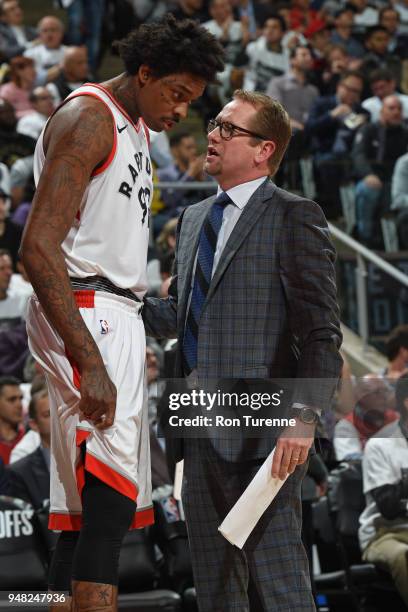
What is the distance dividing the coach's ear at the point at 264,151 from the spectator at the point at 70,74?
7.85 meters

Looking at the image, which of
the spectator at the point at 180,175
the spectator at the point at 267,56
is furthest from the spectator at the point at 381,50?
the spectator at the point at 180,175

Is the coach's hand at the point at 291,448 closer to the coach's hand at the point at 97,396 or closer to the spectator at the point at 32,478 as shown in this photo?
the coach's hand at the point at 97,396

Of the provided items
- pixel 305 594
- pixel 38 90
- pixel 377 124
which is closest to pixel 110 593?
pixel 305 594

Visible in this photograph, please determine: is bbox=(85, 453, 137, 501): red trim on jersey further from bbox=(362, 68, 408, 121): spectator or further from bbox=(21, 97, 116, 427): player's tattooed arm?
bbox=(362, 68, 408, 121): spectator

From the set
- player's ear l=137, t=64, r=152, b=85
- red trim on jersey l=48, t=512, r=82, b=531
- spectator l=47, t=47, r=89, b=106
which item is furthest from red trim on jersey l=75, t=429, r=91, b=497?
spectator l=47, t=47, r=89, b=106

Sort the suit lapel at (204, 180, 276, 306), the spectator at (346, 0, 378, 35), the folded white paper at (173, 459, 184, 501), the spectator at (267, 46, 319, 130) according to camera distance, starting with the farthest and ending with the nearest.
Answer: the spectator at (346, 0, 378, 35) < the spectator at (267, 46, 319, 130) < the folded white paper at (173, 459, 184, 501) < the suit lapel at (204, 180, 276, 306)

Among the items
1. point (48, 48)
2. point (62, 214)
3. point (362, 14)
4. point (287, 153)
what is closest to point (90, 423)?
point (62, 214)

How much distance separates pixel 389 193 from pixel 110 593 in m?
8.38

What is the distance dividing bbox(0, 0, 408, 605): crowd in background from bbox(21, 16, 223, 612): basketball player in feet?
1.09

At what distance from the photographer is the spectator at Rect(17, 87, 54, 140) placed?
35.5 ft

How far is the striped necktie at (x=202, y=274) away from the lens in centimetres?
386

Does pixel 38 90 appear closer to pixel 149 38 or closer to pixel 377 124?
pixel 377 124

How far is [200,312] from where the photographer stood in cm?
384

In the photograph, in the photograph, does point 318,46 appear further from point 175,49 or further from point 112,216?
point 112,216
